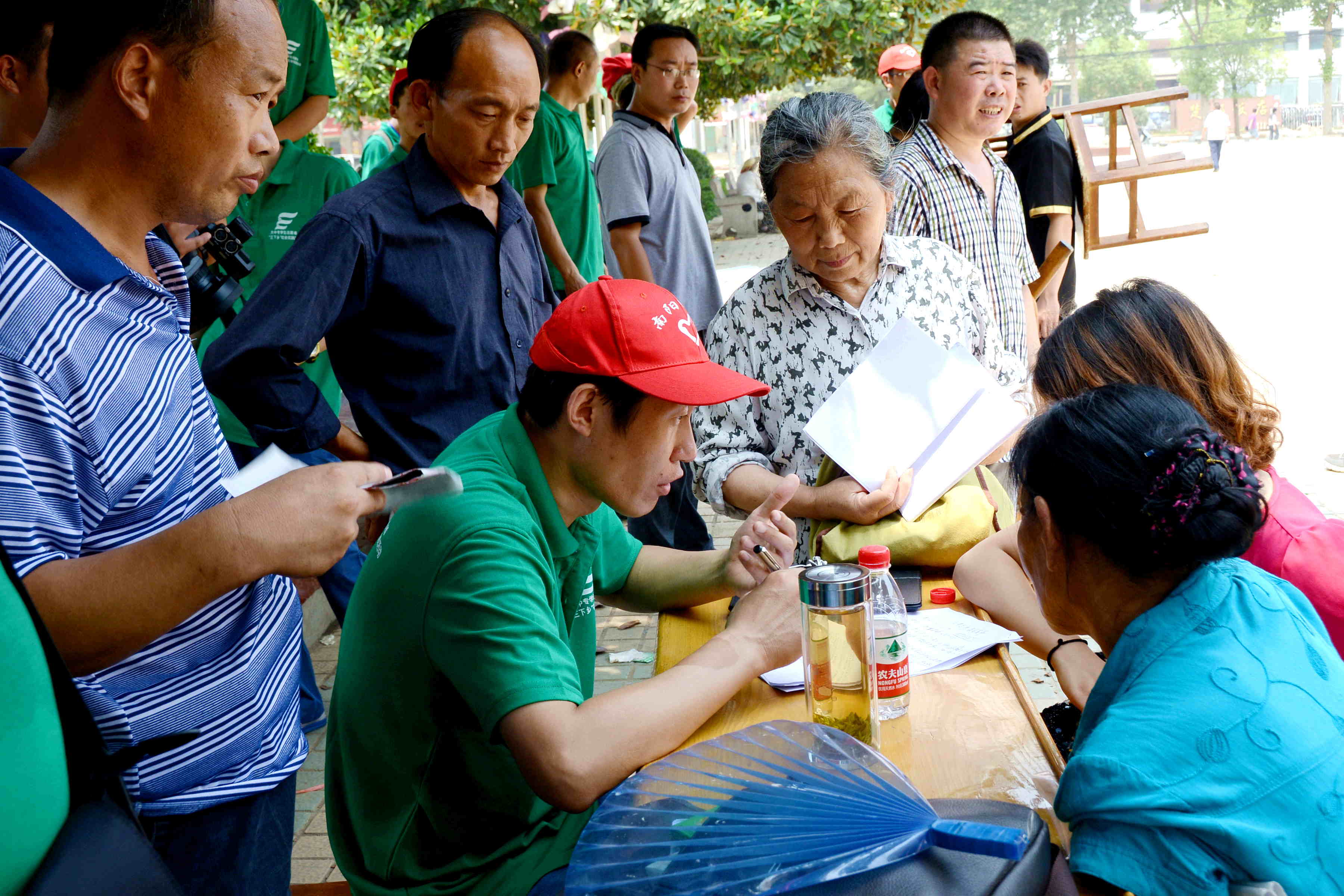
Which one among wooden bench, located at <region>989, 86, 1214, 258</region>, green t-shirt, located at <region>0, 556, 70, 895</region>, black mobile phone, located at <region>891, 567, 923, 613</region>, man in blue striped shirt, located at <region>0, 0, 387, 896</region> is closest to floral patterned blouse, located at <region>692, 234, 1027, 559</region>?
black mobile phone, located at <region>891, 567, 923, 613</region>

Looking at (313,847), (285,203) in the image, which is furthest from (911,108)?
(313,847)

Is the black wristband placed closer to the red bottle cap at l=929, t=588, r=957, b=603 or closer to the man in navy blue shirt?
the red bottle cap at l=929, t=588, r=957, b=603

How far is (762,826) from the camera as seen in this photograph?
4.03 feet

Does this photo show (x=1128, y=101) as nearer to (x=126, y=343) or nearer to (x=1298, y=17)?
(x=126, y=343)

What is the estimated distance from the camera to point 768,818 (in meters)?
1.24

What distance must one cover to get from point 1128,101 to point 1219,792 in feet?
16.5

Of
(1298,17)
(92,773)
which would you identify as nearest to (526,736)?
(92,773)

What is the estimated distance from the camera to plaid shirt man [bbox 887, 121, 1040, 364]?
3.50m

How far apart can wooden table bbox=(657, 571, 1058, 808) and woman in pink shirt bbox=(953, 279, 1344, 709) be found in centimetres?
11

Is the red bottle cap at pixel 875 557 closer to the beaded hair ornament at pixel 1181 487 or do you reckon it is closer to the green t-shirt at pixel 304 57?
the beaded hair ornament at pixel 1181 487

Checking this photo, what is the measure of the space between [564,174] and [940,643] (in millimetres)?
3796

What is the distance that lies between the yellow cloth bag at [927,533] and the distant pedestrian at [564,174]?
2.76 meters

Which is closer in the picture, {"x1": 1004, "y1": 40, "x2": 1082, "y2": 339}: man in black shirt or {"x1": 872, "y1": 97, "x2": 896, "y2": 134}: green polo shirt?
{"x1": 1004, "y1": 40, "x2": 1082, "y2": 339}: man in black shirt

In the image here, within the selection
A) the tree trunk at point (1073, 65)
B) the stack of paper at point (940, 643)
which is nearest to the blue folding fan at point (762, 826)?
the stack of paper at point (940, 643)
